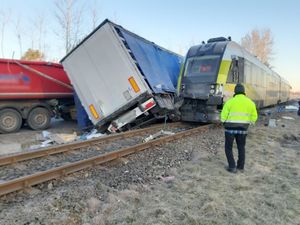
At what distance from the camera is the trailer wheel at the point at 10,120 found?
11.2m

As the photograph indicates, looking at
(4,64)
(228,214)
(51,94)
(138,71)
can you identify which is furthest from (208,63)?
(228,214)

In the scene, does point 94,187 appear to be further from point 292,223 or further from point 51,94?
point 51,94

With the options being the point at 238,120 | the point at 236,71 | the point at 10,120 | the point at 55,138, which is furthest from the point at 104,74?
the point at 238,120

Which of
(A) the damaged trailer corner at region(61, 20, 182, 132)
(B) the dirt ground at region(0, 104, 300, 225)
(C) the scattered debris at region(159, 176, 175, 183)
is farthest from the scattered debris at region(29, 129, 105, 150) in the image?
(C) the scattered debris at region(159, 176, 175, 183)

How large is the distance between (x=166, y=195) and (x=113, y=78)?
5992 mm

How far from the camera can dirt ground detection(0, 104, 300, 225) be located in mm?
3654

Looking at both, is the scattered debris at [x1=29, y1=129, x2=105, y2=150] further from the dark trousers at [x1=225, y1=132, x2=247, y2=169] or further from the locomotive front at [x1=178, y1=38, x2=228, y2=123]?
the dark trousers at [x1=225, y1=132, x2=247, y2=169]

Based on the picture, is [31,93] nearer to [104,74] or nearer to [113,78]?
[104,74]

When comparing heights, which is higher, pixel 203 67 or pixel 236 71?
pixel 203 67

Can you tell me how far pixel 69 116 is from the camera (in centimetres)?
1413

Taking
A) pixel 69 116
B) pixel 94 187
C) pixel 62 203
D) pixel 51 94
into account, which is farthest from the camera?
pixel 69 116

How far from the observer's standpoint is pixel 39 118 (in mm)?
12375

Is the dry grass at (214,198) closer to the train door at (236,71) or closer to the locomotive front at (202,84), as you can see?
the locomotive front at (202,84)

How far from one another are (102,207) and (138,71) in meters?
6.16
